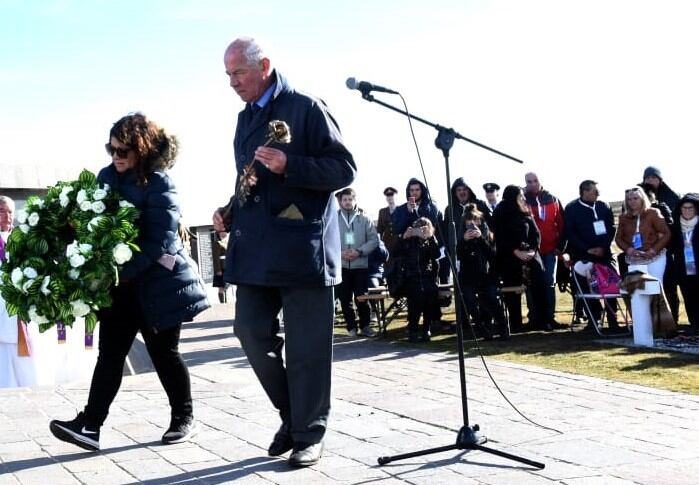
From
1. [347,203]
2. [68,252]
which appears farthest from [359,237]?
[68,252]

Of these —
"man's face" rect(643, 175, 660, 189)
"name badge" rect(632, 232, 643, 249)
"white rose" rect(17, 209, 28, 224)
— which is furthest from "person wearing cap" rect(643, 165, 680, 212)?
"white rose" rect(17, 209, 28, 224)

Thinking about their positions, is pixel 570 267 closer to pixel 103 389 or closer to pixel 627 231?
pixel 627 231

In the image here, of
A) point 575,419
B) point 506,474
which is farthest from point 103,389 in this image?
point 575,419

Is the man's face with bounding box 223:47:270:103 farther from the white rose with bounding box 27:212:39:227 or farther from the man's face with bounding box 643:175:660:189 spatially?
the man's face with bounding box 643:175:660:189

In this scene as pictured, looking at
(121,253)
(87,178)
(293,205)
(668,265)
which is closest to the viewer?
(293,205)

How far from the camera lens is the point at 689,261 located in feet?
38.4

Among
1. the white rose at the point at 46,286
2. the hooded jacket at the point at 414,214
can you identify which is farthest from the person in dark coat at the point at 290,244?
the hooded jacket at the point at 414,214

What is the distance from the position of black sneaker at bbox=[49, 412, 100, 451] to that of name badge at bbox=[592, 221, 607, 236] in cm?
827

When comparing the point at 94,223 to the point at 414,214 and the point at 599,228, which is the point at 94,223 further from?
the point at 599,228

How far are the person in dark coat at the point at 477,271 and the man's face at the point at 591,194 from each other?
1628mm

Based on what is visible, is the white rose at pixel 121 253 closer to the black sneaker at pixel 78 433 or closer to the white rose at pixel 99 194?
the white rose at pixel 99 194

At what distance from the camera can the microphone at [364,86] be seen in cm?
508

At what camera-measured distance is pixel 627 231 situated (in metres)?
12.0

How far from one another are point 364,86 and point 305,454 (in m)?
1.87
